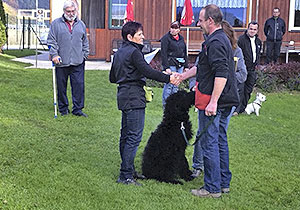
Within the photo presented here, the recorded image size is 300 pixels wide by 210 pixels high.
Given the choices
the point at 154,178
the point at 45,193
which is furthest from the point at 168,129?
the point at 45,193

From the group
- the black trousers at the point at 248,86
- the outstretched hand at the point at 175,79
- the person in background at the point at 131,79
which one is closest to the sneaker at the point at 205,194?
the person in background at the point at 131,79

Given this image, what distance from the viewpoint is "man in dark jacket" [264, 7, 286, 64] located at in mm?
14211

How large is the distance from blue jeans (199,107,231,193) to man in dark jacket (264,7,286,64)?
10.6 metres

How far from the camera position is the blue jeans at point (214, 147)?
→ 4.30 metres

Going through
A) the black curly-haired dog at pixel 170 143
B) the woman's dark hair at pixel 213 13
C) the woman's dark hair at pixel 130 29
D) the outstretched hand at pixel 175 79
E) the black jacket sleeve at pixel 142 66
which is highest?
the woman's dark hair at pixel 213 13

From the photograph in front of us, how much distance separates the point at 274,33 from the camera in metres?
14.4

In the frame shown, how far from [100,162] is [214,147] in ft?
5.58

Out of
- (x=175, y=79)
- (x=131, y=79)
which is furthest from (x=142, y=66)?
(x=175, y=79)

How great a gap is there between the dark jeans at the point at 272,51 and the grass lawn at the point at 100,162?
231 inches

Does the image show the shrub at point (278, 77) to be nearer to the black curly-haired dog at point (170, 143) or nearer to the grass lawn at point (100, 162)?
the grass lawn at point (100, 162)

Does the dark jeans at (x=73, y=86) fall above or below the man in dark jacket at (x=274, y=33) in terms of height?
below

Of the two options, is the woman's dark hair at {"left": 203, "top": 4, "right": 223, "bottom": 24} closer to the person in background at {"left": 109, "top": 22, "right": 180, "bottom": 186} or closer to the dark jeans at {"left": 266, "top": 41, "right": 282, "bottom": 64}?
the person in background at {"left": 109, "top": 22, "right": 180, "bottom": 186}

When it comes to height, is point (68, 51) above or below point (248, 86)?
above

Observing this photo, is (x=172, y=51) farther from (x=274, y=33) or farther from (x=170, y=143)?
(x=274, y=33)
